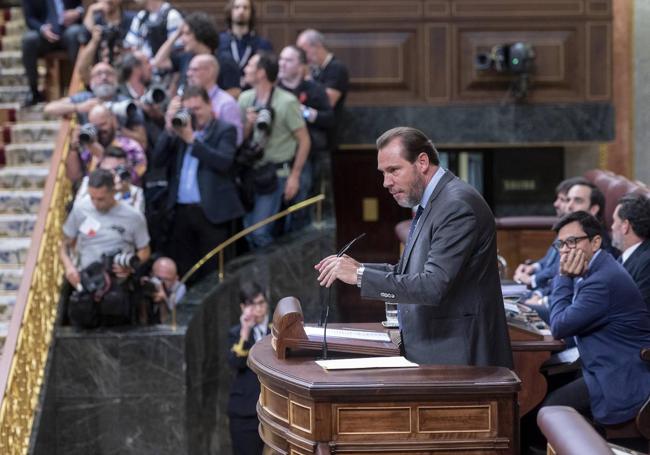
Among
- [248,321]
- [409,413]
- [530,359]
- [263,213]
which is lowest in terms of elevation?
[248,321]

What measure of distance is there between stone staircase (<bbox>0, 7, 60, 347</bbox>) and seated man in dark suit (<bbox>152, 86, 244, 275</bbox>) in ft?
3.24

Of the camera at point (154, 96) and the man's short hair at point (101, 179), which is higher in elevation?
the camera at point (154, 96)

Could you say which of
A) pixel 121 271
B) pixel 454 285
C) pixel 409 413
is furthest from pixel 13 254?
pixel 409 413

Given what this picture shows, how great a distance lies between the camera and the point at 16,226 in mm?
8133

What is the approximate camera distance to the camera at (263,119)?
25.9 feet

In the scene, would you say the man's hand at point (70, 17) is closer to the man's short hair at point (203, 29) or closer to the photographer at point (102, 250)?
the man's short hair at point (203, 29)

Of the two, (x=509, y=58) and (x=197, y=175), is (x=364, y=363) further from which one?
(x=509, y=58)

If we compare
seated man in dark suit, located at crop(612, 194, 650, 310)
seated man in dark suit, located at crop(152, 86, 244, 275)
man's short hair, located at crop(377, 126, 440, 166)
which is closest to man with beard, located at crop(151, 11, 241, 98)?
seated man in dark suit, located at crop(152, 86, 244, 275)

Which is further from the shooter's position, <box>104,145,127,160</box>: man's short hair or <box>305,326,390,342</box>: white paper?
<box>104,145,127,160</box>: man's short hair

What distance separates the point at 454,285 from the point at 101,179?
10.5 ft

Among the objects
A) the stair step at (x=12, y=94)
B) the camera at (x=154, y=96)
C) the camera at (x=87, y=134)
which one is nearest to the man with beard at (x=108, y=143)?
the camera at (x=87, y=134)

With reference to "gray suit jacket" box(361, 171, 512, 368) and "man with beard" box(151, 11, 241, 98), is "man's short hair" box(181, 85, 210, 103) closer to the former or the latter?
"man with beard" box(151, 11, 241, 98)

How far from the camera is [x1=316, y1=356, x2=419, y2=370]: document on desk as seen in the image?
4.07m

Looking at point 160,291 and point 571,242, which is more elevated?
point 571,242
